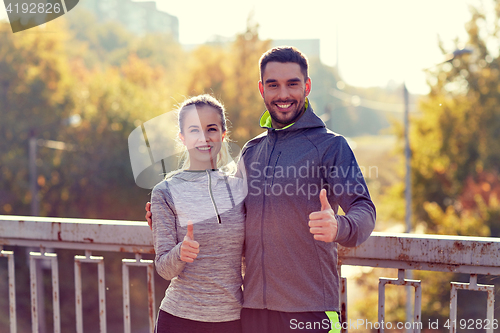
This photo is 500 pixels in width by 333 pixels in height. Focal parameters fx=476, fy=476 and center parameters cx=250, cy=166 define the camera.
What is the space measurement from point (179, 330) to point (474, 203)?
62.5 ft

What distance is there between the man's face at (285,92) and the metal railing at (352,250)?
727mm

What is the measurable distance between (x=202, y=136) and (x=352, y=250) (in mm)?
947

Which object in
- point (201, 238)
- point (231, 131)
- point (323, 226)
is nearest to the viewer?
point (323, 226)

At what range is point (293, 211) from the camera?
7.20 feet

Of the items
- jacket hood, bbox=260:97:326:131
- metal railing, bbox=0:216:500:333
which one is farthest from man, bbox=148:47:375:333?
metal railing, bbox=0:216:500:333

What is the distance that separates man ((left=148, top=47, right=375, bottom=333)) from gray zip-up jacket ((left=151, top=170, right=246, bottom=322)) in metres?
0.07

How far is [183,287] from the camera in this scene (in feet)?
7.22

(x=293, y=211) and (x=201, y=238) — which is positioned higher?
(x=293, y=211)

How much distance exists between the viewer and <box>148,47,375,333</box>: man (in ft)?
6.97

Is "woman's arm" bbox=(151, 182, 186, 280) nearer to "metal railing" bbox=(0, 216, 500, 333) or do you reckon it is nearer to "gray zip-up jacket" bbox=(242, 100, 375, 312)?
"gray zip-up jacket" bbox=(242, 100, 375, 312)

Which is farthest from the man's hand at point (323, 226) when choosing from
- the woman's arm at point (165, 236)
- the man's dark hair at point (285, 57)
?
the man's dark hair at point (285, 57)

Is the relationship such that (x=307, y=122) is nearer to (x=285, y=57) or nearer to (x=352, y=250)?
(x=285, y=57)

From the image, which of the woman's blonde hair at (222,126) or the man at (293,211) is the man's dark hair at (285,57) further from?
the woman's blonde hair at (222,126)

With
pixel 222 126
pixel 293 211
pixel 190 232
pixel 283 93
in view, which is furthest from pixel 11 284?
pixel 283 93
